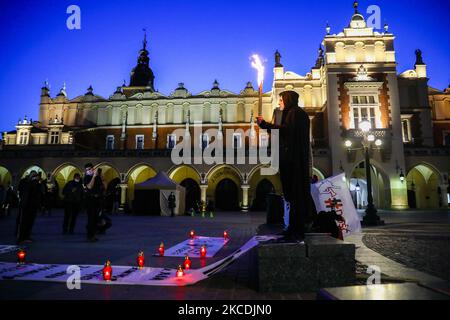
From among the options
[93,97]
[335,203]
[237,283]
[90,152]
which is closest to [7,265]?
[237,283]

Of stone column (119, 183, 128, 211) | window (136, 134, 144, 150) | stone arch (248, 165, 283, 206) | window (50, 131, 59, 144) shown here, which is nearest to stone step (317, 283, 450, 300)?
stone column (119, 183, 128, 211)

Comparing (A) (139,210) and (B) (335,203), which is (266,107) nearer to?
(A) (139,210)

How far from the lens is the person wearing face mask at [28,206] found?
7219 mm

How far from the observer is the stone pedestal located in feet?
11.1

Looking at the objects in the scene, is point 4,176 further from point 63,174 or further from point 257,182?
point 257,182

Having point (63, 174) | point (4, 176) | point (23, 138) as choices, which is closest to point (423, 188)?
point (63, 174)

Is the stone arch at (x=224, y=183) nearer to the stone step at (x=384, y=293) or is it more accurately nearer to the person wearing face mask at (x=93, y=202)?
the person wearing face mask at (x=93, y=202)

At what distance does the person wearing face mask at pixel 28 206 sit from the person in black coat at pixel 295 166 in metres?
6.57

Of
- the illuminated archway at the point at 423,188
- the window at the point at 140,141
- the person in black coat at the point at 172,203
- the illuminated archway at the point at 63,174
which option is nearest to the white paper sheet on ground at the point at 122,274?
the person in black coat at the point at 172,203

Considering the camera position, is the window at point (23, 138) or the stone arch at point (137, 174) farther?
the window at point (23, 138)

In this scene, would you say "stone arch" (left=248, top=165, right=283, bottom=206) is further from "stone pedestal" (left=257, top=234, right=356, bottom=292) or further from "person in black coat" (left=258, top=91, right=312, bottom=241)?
"stone pedestal" (left=257, top=234, right=356, bottom=292)

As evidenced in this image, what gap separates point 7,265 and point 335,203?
651 centimetres

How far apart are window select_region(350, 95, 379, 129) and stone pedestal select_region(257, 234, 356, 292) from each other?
24.5m
